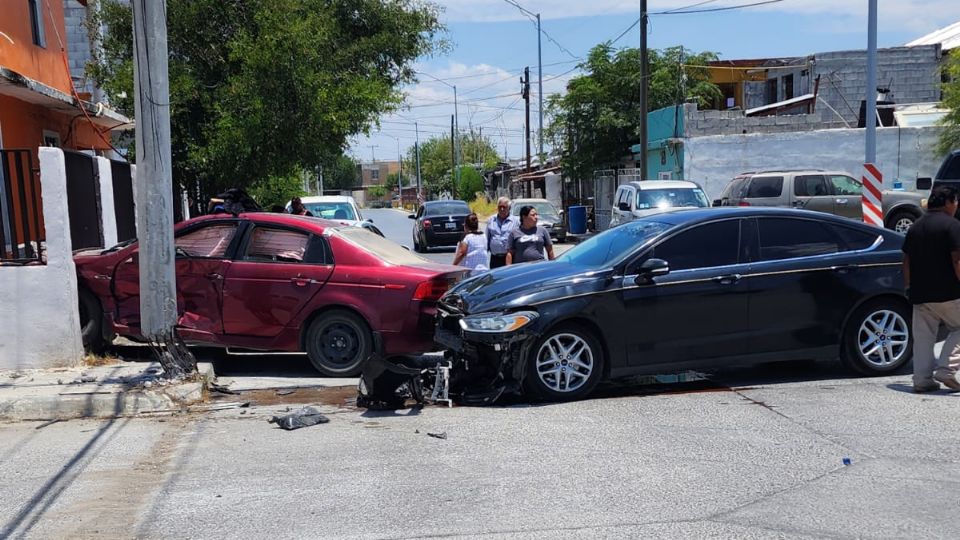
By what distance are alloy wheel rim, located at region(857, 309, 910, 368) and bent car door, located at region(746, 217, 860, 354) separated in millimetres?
277

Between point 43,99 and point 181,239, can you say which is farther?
point 43,99

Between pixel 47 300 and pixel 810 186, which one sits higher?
pixel 810 186

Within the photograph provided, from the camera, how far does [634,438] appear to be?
6480 mm

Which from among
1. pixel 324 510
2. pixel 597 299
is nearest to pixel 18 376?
pixel 324 510

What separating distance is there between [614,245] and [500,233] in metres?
3.17

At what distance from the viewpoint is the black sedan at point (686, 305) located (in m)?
7.61

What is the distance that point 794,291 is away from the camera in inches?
322

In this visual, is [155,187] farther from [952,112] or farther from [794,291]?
[952,112]

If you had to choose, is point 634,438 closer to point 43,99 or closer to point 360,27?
point 43,99

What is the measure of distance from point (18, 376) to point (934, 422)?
26.6 feet

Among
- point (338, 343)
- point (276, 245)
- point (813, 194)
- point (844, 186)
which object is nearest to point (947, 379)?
point (338, 343)

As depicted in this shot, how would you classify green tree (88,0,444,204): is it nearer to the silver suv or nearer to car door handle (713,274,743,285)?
the silver suv

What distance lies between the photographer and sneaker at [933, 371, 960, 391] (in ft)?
25.0

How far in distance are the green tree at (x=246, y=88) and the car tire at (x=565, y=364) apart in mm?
9974
